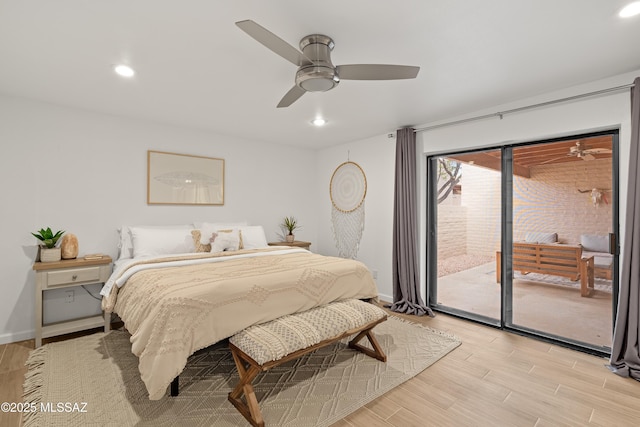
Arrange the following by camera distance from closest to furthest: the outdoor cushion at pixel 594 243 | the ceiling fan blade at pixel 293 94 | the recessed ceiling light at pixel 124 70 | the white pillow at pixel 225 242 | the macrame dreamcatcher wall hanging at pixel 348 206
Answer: the ceiling fan blade at pixel 293 94, the recessed ceiling light at pixel 124 70, the outdoor cushion at pixel 594 243, the white pillow at pixel 225 242, the macrame dreamcatcher wall hanging at pixel 348 206

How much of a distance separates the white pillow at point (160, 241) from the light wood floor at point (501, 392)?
1307 mm

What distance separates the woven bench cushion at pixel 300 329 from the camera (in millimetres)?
1923

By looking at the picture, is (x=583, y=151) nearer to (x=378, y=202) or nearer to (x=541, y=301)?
(x=541, y=301)

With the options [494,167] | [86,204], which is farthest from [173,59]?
[494,167]

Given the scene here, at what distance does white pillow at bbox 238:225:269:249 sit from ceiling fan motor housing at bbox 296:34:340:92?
2476 mm

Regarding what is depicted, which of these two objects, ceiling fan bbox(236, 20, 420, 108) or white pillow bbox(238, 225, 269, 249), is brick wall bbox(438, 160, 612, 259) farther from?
white pillow bbox(238, 225, 269, 249)

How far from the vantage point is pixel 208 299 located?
80.9 inches

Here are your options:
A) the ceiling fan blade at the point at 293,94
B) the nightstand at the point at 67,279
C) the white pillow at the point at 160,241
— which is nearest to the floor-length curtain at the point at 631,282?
the ceiling fan blade at the point at 293,94

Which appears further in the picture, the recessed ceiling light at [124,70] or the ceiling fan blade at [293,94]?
the recessed ceiling light at [124,70]

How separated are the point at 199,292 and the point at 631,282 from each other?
3338mm

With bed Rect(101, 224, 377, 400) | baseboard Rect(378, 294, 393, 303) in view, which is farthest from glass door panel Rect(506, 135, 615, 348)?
bed Rect(101, 224, 377, 400)

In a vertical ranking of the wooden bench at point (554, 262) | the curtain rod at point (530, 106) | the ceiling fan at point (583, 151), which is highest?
the curtain rod at point (530, 106)

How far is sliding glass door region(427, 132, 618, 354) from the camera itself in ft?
9.31

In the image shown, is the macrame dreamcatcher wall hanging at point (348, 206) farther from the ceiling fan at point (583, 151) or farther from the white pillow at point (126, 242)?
the white pillow at point (126, 242)
